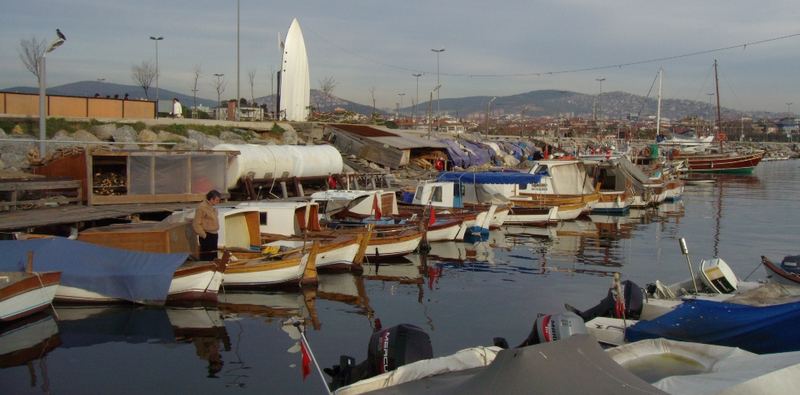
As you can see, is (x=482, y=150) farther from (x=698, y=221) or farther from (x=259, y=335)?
(x=259, y=335)

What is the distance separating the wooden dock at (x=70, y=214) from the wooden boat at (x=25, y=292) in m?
3.59

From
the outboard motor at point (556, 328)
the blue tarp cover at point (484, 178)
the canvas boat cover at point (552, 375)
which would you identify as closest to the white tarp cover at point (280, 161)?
the blue tarp cover at point (484, 178)

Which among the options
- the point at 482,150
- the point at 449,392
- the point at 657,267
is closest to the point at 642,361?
the point at 449,392

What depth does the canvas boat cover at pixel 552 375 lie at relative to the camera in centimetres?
754

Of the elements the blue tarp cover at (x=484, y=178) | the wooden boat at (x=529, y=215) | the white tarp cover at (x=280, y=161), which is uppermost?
the white tarp cover at (x=280, y=161)

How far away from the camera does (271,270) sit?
18.7 meters

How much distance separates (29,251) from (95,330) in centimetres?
241

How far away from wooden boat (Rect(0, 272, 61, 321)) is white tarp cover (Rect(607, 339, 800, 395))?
1163cm

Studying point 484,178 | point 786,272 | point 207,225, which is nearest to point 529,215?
point 484,178

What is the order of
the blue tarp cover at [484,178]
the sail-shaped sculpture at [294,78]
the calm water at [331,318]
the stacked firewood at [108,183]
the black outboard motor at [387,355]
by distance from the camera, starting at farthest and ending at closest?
the sail-shaped sculpture at [294,78], the blue tarp cover at [484,178], the stacked firewood at [108,183], the calm water at [331,318], the black outboard motor at [387,355]

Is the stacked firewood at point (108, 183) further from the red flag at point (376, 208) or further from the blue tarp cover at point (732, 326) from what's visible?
the blue tarp cover at point (732, 326)

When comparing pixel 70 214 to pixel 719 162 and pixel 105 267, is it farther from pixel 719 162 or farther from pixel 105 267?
pixel 719 162

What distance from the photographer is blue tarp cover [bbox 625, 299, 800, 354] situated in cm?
1139

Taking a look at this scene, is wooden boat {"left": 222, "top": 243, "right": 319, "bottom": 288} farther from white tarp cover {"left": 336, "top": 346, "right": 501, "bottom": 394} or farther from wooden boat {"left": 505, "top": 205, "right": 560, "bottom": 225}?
wooden boat {"left": 505, "top": 205, "right": 560, "bottom": 225}
